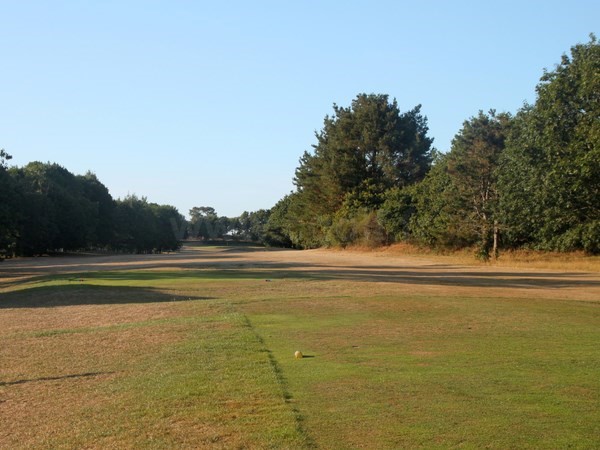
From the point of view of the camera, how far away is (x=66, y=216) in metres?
92.9

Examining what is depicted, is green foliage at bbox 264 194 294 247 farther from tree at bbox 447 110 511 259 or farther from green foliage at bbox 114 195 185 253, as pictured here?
tree at bbox 447 110 511 259

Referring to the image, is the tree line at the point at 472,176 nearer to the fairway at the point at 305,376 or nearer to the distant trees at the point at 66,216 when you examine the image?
the fairway at the point at 305,376

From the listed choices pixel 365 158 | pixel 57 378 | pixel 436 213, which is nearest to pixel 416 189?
pixel 436 213

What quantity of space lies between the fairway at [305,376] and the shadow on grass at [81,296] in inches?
113

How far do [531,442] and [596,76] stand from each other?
3464 cm

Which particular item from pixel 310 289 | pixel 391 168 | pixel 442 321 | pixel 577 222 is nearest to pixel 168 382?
pixel 442 321

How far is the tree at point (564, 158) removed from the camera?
38.3 meters

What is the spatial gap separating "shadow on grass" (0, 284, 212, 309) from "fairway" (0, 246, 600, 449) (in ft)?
9.44

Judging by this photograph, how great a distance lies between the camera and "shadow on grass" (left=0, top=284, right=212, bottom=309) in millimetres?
26469

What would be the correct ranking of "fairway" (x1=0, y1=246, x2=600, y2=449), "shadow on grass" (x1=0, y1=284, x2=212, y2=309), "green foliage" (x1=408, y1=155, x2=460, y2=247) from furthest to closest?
1. "green foliage" (x1=408, y1=155, x2=460, y2=247)
2. "shadow on grass" (x1=0, y1=284, x2=212, y2=309)
3. "fairway" (x1=0, y1=246, x2=600, y2=449)

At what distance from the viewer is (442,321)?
18047mm

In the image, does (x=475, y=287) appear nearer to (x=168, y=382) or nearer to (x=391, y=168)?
(x=168, y=382)

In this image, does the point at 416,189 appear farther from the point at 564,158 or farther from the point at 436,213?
the point at 564,158

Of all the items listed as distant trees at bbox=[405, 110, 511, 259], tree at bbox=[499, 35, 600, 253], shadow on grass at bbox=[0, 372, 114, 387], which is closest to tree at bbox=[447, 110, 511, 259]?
distant trees at bbox=[405, 110, 511, 259]
